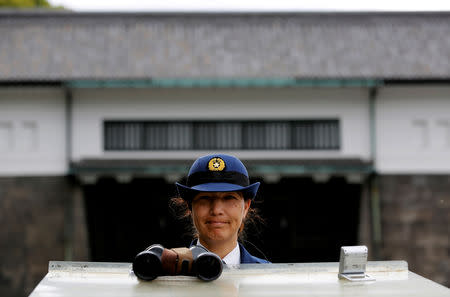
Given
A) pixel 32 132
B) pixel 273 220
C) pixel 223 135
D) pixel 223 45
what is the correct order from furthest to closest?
pixel 223 45 → pixel 273 220 → pixel 32 132 → pixel 223 135

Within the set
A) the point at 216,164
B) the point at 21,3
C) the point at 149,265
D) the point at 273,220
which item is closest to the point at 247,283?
the point at 149,265

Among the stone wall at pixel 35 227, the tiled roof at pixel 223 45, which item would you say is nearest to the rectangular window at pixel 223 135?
the tiled roof at pixel 223 45

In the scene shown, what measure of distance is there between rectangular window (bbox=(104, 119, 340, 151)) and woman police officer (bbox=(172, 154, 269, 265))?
846 cm

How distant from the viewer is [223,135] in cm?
1118

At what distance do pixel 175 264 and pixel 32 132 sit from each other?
410 inches

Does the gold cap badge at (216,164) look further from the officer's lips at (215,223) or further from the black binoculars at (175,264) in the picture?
the black binoculars at (175,264)

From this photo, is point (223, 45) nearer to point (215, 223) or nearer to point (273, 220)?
point (273, 220)

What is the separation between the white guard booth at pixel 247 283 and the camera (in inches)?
66.3

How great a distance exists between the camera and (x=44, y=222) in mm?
11258

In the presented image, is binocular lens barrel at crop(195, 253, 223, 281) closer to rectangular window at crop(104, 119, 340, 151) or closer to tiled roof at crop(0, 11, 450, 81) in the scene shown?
rectangular window at crop(104, 119, 340, 151)

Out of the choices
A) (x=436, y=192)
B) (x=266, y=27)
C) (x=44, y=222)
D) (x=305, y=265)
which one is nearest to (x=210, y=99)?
(x=266, y=27)

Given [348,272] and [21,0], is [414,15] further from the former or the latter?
[21,0]

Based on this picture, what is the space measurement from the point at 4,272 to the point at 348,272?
427 inches

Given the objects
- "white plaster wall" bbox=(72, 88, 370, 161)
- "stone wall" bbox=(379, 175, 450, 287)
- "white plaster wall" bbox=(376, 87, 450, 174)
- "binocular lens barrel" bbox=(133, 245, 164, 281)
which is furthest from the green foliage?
"binocular lens barrel" bbox=(133, 245, 164, 281)
